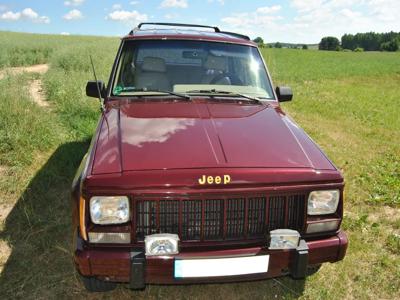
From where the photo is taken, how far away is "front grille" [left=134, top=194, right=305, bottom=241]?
2363 mm

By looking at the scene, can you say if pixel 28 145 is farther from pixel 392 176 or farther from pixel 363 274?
pixel 392 176

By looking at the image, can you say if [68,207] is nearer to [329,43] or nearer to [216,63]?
[216,63]

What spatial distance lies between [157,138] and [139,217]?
618 millimetres

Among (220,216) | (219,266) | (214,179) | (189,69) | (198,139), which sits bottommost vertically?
(219,266)

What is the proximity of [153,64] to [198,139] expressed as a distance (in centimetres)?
146

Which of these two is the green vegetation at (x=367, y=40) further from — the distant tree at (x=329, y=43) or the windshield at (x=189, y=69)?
the windshield at (x=189, y=69)

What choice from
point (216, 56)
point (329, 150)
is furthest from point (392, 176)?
point (216, 56)

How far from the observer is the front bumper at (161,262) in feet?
7.66

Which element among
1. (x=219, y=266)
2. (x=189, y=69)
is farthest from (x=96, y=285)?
(x=189, y=69)

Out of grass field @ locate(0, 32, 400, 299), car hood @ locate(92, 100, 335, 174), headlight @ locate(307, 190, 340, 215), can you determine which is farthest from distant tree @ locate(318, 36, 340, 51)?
headlight @ locate(307, 190, 340, 215)

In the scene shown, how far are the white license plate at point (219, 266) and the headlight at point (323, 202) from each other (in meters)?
0.44

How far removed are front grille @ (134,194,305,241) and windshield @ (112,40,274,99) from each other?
1.50 metres

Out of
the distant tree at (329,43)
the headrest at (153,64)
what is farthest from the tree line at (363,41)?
the headrest at (153,64)

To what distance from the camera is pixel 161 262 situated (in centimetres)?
236
